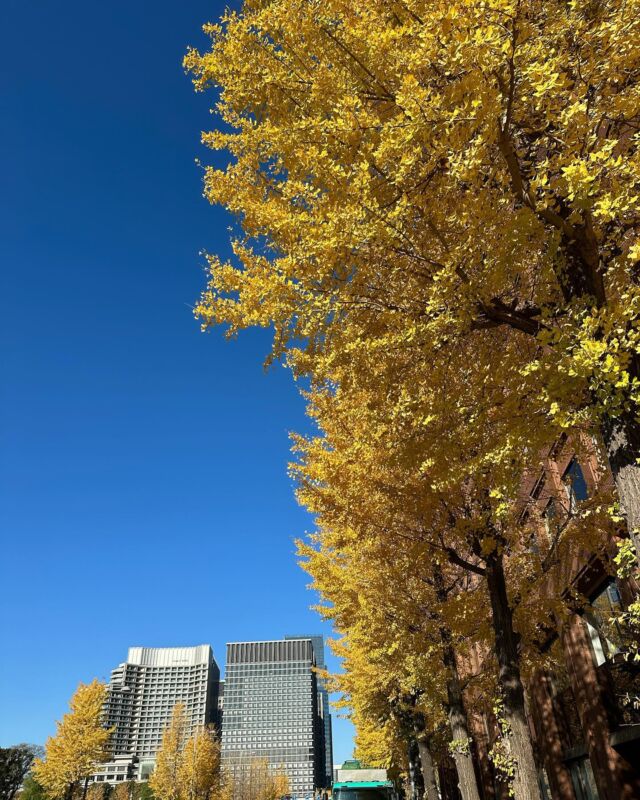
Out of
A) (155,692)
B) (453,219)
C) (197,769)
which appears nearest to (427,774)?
(453,219)

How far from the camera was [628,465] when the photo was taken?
4.26 m

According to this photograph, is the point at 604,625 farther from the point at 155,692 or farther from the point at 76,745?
the point at 155,692

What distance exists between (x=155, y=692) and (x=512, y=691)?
8194 inches

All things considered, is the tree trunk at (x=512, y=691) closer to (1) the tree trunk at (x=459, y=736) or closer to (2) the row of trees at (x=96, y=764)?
(1) the tree trunk at (x=459, y=736)

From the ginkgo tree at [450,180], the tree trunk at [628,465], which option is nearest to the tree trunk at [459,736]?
the tree trunk at [628,465]

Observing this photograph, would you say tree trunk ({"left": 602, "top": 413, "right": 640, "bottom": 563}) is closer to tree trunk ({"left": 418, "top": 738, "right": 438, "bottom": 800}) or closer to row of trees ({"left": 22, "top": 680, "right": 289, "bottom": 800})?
tree trunk ({"left": 418, "top": 738, "right": 438, "bottom": 800})

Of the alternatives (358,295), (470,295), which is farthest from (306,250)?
(470,295)

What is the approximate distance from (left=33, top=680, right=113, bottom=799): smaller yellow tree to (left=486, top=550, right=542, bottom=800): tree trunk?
39.0 meters

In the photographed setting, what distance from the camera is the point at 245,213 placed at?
599cm

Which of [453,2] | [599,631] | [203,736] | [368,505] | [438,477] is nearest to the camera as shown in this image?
[453,2]

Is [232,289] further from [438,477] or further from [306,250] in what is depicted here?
[438,477]

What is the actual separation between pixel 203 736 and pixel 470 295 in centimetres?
5675

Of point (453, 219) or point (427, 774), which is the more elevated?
point (453, 219)

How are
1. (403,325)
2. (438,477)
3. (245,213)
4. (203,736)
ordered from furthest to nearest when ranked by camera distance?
(203,736), (245,213), (438,477), (403,325)
